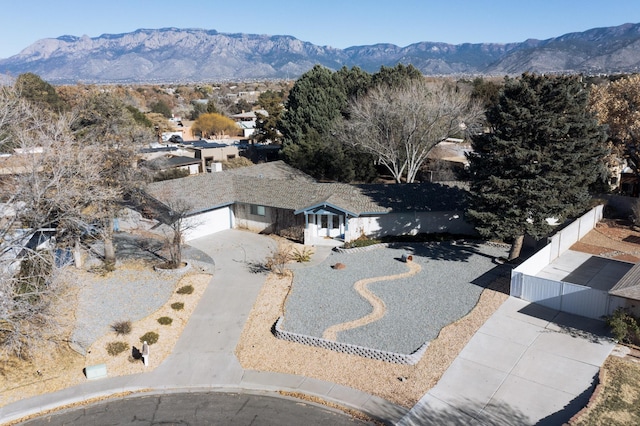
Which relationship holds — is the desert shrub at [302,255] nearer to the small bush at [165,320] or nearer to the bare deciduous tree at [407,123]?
the small bush at [165,320]

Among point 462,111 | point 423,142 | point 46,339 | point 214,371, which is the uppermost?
point 462,111

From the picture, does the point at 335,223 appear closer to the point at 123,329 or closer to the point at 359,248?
the point at 359,248

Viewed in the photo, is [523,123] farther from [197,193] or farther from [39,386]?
[39,386]

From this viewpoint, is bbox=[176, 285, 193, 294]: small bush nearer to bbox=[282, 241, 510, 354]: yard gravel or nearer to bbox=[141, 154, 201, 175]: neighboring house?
bbox=[282, 241, 510, 354]: yard gravel

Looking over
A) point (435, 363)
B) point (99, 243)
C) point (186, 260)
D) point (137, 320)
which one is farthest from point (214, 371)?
point (99, 243)

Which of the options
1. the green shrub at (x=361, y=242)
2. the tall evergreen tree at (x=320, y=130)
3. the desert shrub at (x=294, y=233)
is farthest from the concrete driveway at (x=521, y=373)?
the tall evergreen tree at (x=320, y=130)

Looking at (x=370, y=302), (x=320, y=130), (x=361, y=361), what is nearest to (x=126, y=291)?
(x=370, y=302)

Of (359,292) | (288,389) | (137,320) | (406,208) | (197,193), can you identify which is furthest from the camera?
(197,193)
